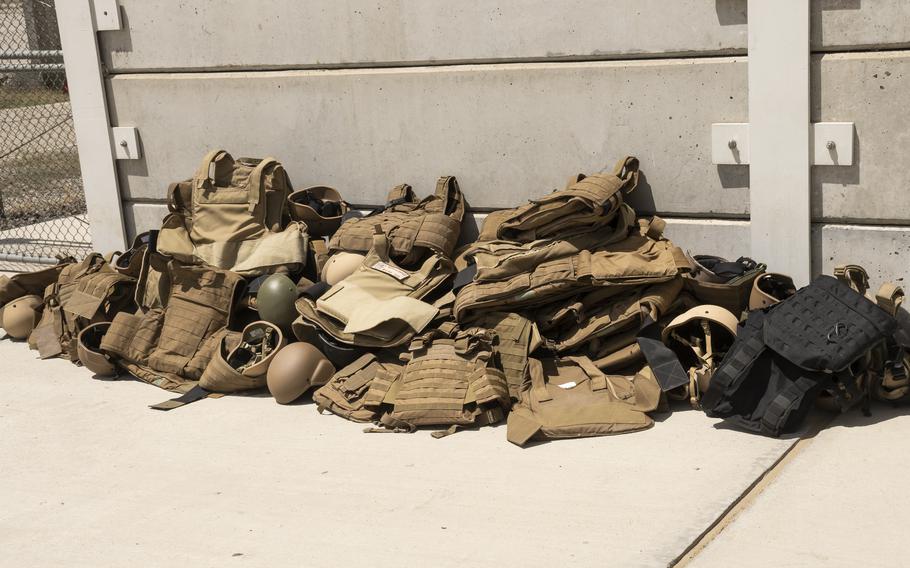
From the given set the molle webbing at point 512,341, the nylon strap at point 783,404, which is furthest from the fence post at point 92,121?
the nylon strap at point 783,404

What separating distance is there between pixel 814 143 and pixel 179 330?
Result: 11.8 feet

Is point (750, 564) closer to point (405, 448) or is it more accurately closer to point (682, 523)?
point (682, 523)

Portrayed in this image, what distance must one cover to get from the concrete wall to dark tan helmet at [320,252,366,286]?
730 millimetres

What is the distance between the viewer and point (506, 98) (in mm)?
6277

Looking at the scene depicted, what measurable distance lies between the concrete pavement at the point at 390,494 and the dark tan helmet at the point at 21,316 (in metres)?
1.76

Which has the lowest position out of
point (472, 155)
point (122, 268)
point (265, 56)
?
point (122, 268)

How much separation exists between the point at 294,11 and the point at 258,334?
7.00 feet

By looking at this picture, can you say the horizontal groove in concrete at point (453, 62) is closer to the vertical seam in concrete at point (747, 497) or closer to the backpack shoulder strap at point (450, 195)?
the backpack shoulder strap at point (450, 195)

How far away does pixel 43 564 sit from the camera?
4.09m

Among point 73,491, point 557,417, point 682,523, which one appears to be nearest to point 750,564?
point 682,523

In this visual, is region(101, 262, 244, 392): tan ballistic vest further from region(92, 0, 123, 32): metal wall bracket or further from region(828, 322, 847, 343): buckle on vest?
region(828, 322, 847, 343): buckle on vest

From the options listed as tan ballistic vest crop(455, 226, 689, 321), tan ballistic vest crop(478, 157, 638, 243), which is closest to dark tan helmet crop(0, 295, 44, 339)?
tan ballistic vest crop(455, 226, 689, 321)

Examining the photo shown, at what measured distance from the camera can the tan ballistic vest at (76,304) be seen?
6.64 meters

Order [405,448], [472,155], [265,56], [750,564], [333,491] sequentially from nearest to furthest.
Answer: [750,564]
[333,491]
[405,448]
[472,155]
[265,56]
